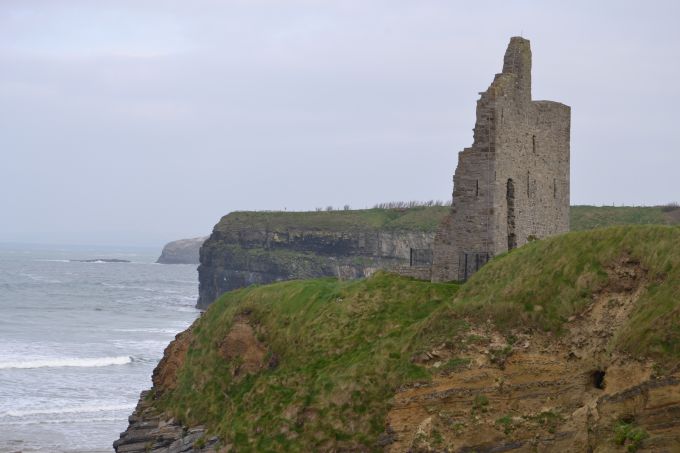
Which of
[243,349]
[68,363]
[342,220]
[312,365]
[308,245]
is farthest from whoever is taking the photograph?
[342,220]

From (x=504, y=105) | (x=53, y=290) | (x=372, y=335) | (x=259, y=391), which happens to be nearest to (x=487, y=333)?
(x=372, y=335)

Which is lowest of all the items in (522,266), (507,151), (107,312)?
(107,312)

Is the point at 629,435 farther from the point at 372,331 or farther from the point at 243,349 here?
the point at 243,349

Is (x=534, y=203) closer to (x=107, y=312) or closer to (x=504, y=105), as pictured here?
(x=504, y=105)

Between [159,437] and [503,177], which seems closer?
[159,437]

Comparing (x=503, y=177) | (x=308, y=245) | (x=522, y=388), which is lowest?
(x=522, y=388)

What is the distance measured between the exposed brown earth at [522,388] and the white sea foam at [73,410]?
2698cm

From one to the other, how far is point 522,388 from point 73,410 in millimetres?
29942

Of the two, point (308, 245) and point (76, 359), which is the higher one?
point (308, 245)

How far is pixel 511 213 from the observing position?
32.2 metres

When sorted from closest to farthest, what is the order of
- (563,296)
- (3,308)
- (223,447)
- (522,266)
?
(563,296)
(522,266)
(223,447)
(3,308)

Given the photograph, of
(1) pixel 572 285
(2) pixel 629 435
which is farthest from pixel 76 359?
(2) pixel 629 435

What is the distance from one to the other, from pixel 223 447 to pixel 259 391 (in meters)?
2.00

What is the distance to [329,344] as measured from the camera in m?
28.5
